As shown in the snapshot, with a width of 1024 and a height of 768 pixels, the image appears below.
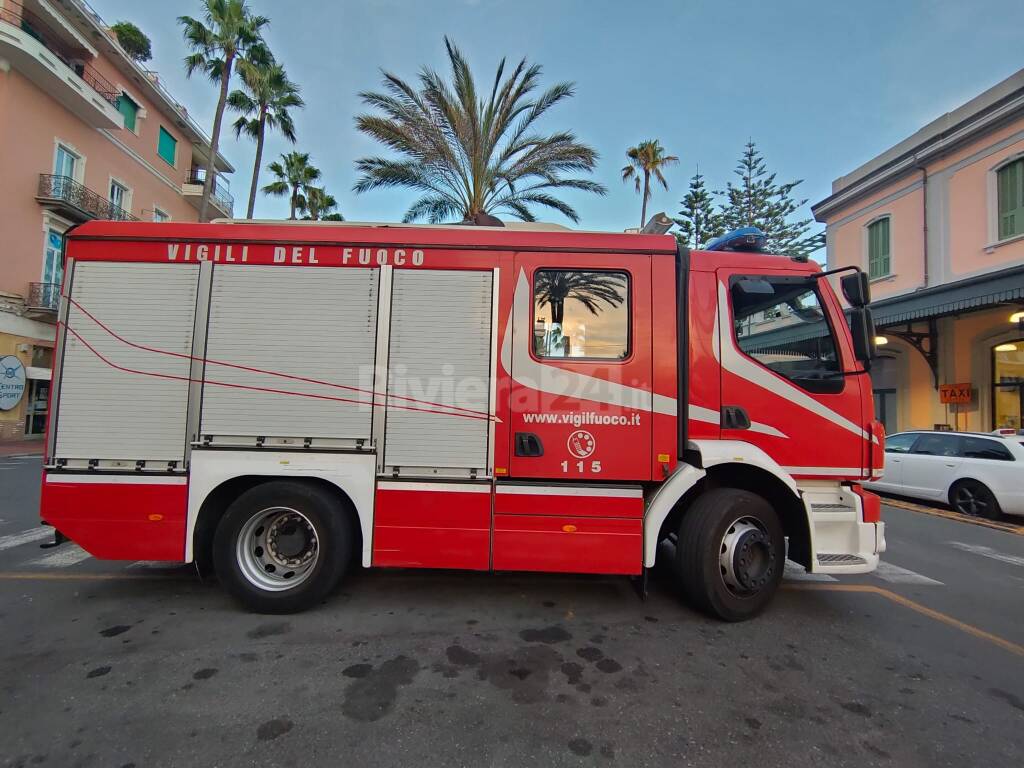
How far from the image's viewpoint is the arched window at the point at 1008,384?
1220 cm

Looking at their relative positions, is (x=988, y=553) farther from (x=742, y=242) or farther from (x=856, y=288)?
(x=742, y=242)

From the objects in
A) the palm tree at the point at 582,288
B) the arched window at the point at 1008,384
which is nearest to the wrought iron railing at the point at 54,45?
the palm tree at the point at 582,288

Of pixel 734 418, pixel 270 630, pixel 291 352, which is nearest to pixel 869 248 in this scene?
pixel 734 418

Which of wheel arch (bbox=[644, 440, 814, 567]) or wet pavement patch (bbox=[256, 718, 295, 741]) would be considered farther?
wheel arch (bbox=[644, 440, 814, 567])

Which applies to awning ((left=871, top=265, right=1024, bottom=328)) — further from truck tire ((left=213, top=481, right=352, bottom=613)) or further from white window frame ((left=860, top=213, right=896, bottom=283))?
truck tire ((left=213, top=481, right=352, bottom=613))

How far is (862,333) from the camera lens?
3.92 m

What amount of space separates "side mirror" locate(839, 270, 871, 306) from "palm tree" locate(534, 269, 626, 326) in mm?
1715

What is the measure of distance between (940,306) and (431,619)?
1359cm

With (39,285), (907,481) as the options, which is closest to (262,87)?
(39,285)

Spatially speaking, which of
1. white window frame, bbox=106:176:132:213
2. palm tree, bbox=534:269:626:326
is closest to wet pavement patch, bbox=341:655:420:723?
palm tree, bbox=534:269:626:326

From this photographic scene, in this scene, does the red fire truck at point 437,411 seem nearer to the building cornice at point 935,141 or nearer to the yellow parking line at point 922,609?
the yellow parking line at point 922,609

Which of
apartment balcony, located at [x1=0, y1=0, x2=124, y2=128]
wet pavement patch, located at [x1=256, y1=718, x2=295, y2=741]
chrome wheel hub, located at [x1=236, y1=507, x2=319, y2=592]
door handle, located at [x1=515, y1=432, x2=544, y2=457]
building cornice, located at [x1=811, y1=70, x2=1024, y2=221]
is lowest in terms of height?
wet pavement patch, located at [x1=256, y1=718, x2=295, y2=741]

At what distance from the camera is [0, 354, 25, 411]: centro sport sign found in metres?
16.4

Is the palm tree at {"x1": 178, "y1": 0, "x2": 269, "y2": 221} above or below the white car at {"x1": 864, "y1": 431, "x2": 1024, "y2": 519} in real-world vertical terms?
above
